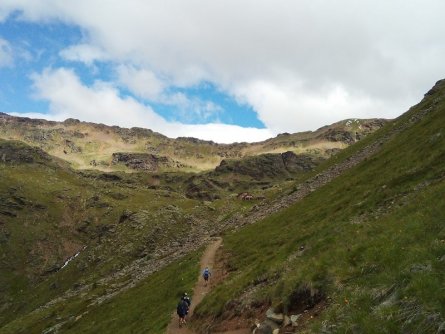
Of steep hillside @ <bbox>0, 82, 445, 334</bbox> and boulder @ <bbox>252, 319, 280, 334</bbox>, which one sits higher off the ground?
steep hillside @ <bbox>0, 82, 445, 334</bbox>

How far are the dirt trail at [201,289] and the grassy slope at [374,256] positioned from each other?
256 centimetres

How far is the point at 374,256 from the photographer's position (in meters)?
24.8

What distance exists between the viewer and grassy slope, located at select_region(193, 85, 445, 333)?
18.7 metres

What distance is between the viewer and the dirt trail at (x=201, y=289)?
39.0m

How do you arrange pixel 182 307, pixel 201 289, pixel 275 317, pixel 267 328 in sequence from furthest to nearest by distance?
pixel 201 289 < pixel 182 307 < pixel 275 317 < pixel 267 328

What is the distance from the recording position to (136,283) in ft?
263

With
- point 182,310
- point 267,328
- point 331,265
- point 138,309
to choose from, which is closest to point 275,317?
point 267,328

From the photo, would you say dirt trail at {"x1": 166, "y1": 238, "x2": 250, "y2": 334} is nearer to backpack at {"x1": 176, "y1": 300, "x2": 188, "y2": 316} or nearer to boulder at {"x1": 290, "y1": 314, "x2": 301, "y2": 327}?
backpack at {"x1": 176, "y1": 300, "x2": 188, "y2": 316}

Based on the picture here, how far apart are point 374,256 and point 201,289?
29527mm

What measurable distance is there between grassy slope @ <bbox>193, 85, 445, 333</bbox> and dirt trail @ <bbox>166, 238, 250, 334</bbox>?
256cm

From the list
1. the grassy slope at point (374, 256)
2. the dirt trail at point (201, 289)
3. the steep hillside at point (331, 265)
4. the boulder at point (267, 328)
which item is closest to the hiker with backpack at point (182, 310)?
the dirt trail at point (201, 289)

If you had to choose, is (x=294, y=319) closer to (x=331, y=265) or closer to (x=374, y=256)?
(x=331, y=265)

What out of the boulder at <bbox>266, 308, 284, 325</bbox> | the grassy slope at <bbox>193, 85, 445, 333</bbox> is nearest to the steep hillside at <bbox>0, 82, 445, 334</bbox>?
the grassy slope at <bbox>193, 85, 445, 333</bbox>

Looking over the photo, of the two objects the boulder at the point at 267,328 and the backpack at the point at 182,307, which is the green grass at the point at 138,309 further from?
→ the boulder at the point at 267,328
